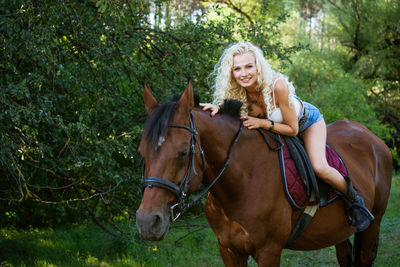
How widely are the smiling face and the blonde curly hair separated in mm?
35

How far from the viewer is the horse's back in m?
3.91

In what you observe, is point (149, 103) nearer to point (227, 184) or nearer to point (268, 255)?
point (227, 184)

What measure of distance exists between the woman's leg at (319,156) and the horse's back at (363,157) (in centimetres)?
56

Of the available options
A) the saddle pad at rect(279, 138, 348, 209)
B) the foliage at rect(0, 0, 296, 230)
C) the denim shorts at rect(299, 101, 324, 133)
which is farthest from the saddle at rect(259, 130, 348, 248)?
the foliage at rect(0, 0, 296, 230)

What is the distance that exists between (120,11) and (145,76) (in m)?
1.25

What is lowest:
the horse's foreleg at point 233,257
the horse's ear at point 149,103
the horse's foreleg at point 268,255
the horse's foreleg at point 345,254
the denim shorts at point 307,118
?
the horse's foreleg at point 345,254

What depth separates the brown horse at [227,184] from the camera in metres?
2.26

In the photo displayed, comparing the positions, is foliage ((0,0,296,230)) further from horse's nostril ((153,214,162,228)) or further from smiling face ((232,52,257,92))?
horse's nostril ((153,214,162,228))

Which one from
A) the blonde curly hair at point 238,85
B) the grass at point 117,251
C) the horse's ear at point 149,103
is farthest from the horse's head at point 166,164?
the grass at point 117,251

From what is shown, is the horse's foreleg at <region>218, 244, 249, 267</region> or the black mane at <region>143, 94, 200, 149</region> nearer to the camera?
the black mane at <region>143, 94, 200, 149</region>

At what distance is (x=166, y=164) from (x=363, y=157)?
9.29ft

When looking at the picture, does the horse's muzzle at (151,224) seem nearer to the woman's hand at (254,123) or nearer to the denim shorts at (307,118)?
the woman's hand at (254,123)

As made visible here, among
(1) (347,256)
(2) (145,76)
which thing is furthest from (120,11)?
(1) (347,256)

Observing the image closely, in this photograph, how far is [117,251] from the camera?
17.7 feet
